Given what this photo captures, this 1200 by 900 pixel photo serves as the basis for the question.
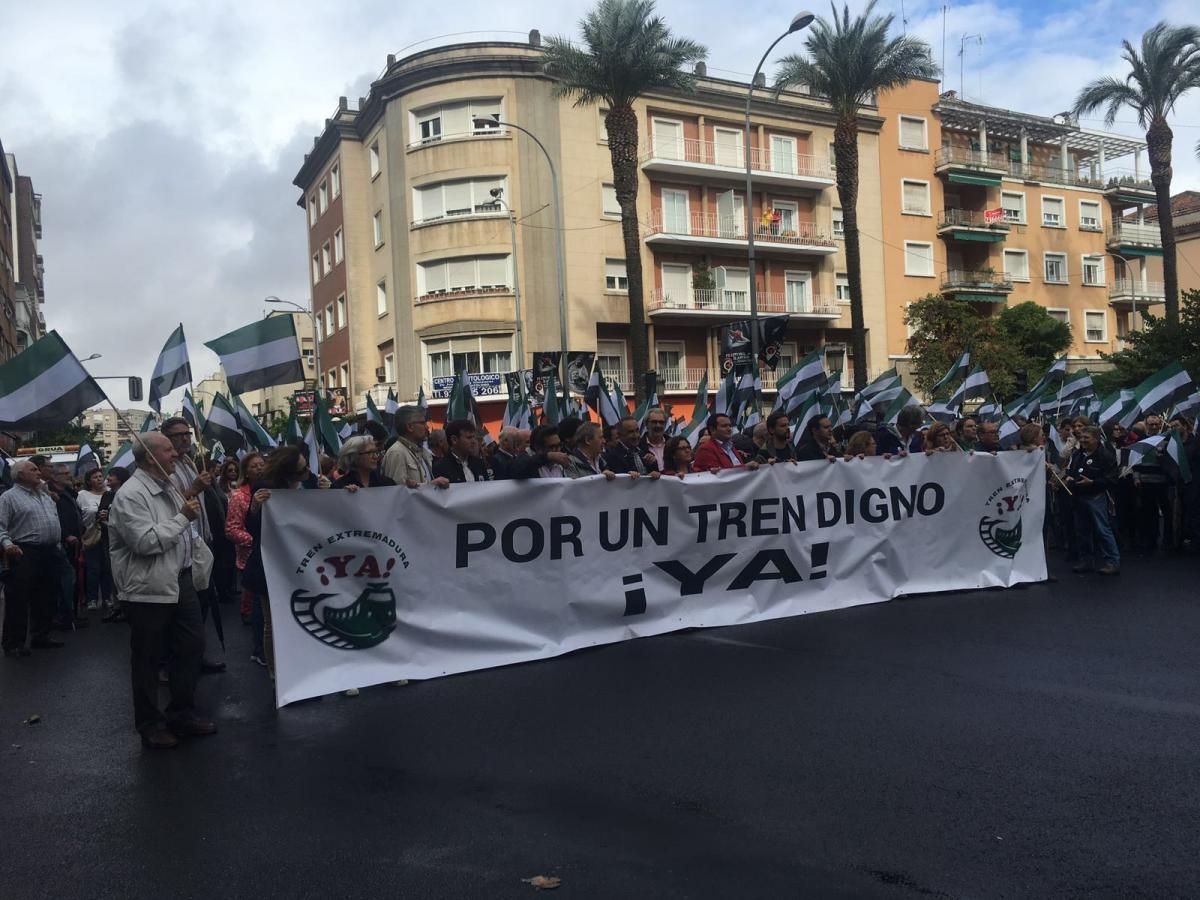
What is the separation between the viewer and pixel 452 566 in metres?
7.39

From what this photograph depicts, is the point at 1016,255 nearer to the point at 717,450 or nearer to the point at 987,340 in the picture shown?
the point at 987,340

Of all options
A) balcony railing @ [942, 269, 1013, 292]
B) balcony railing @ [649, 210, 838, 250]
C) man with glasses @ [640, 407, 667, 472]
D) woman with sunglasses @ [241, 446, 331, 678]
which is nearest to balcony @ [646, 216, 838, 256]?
balcony railing @ [649, 210, 838, 250]

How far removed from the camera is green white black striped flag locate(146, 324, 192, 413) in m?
8.75

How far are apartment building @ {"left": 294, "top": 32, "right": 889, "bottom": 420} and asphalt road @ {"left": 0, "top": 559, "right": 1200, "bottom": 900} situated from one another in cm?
3148

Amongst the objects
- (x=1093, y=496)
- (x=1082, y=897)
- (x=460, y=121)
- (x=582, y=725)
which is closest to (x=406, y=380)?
(x=460, y=121)

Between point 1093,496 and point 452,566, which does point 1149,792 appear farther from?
point 1093,496

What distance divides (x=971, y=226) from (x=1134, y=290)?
441 inches

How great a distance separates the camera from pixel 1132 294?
52.9m

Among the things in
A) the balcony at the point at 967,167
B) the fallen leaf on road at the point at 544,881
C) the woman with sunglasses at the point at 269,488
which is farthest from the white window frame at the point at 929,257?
the fallen leaf on road at the point at 544,881

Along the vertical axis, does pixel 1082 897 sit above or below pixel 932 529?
below

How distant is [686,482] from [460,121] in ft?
110

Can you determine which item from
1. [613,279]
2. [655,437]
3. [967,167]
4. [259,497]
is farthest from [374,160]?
[259,497]

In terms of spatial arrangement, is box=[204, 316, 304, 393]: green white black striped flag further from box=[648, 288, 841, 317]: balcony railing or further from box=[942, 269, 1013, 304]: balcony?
box=[942, 269, 1013, 304]: balcony

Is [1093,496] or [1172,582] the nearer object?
[1172,582]
